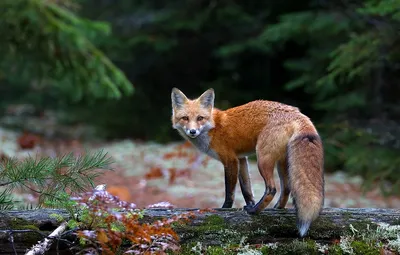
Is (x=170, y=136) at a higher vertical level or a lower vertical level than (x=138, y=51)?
lower

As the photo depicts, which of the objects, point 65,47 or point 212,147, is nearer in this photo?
point 212,147

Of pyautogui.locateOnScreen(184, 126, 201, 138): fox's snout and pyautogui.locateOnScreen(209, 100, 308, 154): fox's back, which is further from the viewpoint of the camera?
pyautogui.locateOnScreen(184, 126, 201, 138): fox's snout

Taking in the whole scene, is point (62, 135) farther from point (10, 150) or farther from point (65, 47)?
point (65, 47)

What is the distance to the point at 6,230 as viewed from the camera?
13.1 ft

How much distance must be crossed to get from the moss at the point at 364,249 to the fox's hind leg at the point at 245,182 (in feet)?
4.68

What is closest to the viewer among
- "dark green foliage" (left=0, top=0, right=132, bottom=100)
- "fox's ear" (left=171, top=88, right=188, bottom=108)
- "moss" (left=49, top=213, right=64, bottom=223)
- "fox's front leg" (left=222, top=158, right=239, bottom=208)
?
"moss" (left=49, top=213, right=64, bottom=223)

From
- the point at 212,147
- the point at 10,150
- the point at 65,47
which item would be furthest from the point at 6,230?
the point at 10,150

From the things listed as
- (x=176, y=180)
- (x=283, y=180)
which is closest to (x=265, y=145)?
(x=283, y=180)

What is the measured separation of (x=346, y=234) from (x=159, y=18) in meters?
13.3

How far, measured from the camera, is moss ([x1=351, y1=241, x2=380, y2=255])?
13.6 feet

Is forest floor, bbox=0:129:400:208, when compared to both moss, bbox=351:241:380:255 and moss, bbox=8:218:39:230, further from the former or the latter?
moss, bbox=351:241:380:255

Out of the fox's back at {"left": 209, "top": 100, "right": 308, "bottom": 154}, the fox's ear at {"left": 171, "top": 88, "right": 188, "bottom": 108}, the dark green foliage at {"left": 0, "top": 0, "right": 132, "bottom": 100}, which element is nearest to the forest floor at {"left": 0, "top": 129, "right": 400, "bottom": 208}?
the dark green foliage at {"left": 0, "top": 0, "right": 132, "bottom": 100}

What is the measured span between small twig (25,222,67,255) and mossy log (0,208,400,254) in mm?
160

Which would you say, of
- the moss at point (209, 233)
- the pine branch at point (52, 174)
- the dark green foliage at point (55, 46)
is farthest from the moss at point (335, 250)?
the dark green foliage at point (55, 46)
